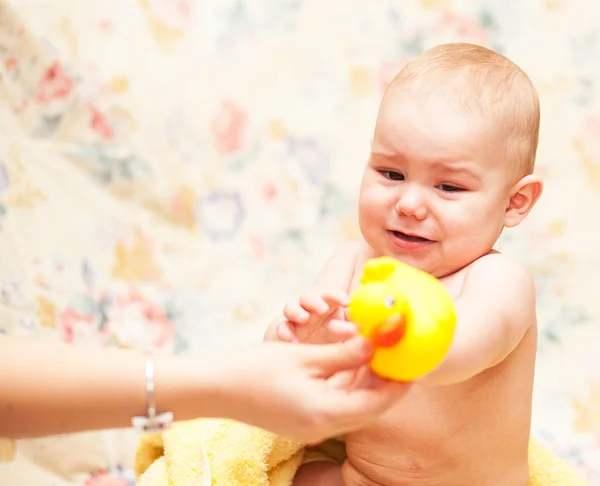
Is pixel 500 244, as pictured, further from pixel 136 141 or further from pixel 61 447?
pixel 61 447

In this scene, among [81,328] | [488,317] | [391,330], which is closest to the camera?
[391,330]

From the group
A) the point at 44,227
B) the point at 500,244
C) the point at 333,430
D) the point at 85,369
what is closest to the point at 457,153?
the point at 333,430

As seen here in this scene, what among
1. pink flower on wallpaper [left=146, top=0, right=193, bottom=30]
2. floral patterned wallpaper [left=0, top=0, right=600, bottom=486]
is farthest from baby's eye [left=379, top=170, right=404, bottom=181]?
pink flower on wallpaper [left=146, top=0, right=193, bottom=30]

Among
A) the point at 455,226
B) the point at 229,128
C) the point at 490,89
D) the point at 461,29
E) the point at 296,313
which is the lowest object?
the point at 296,313

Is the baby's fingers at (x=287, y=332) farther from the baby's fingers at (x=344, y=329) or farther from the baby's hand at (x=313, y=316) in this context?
the baby's fingers at (x=344, y=329)

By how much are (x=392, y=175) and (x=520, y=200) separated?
0.56 feet

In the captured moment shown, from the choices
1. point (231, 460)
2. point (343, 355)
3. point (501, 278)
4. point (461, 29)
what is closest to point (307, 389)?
point (343, 355)

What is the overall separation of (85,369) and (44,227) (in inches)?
34.3

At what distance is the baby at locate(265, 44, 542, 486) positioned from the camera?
106cm

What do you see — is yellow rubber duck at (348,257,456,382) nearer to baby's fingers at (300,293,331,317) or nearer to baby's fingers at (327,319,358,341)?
baby's fingers at (327,319,358,341)

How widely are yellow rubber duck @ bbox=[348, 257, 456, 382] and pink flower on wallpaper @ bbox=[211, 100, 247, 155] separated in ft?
3.26

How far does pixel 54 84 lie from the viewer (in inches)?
67.0

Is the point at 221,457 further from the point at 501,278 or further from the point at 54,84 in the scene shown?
the point at 54,84

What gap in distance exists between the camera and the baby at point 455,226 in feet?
3.48
